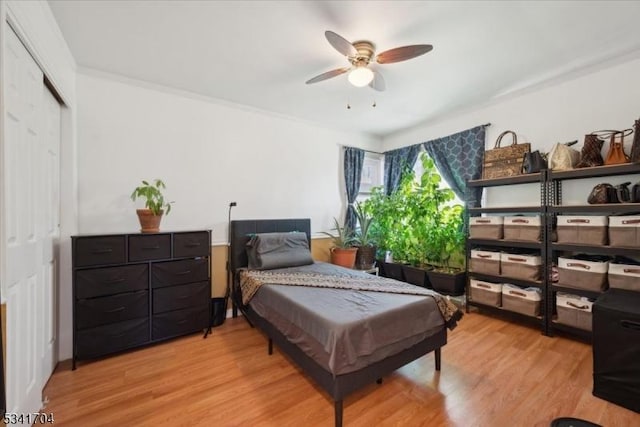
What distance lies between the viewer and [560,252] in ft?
9.11

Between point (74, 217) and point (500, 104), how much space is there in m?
4.71

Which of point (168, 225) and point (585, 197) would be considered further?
point (168, 225)

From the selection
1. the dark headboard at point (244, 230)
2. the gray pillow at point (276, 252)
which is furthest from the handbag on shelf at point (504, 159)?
Result: the dark headboard at point (244, 230)

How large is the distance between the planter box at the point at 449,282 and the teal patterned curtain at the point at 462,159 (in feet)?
Result: 3.06

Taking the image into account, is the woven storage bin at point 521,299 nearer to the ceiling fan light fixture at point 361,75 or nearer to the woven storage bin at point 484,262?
the woven storage bin at point 484,262

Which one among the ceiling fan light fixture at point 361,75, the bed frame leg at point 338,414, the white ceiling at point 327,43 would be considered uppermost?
the white ceiling at point 327,43

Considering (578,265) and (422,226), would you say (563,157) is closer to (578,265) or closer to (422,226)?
(578,265)

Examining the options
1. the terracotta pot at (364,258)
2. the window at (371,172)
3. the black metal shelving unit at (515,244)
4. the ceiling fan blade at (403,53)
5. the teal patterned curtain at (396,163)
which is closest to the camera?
the ceiling fan blade at (403,53)

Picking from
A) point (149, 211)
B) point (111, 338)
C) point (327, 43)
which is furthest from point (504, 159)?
point (111, 338)

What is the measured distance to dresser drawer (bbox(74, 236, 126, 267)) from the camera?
2.16 metres

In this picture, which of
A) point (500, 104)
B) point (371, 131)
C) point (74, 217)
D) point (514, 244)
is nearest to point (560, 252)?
point (514, 244)

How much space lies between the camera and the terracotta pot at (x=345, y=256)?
387 centimetres

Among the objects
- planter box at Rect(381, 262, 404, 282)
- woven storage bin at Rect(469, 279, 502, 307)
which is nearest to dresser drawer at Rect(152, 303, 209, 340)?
planter box at Rect(381, 262, 404, 282)

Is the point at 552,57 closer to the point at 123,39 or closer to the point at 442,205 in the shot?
the point at 442,205
